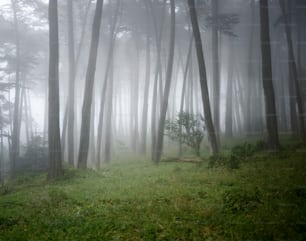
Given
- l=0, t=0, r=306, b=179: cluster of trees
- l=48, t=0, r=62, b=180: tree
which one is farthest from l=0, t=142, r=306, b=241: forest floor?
l=0, t=0, r=306, b=179: cluster of trees

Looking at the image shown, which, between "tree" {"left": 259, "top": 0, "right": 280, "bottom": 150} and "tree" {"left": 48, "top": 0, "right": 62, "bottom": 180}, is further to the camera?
"tree" {"left": 259, "top": 0, "right": 280, "bottom": 150}

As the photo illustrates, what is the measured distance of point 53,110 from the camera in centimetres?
1317

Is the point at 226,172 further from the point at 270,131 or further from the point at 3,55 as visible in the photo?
the point at 3,55

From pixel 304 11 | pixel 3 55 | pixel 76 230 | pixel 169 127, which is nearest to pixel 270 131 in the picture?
pixel 169 127

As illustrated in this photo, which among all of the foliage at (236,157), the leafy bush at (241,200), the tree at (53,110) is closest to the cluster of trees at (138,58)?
the tree at (53,110)

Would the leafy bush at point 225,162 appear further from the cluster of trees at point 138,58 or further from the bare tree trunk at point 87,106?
the bare tree trunk at point 87,106

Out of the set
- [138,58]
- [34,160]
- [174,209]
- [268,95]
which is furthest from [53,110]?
[138,58]

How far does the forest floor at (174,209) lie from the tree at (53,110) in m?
2.63

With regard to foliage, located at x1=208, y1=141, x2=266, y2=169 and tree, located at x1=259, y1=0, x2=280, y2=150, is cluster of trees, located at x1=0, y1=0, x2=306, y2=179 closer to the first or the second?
tree, located at x1=259, y1=0, x2=280, y2=150

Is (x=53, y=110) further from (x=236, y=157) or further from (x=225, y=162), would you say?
(x=236, y=157)

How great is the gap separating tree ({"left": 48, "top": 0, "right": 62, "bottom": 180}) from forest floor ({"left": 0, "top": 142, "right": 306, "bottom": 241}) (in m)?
2.63

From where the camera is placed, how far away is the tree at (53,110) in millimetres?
13000

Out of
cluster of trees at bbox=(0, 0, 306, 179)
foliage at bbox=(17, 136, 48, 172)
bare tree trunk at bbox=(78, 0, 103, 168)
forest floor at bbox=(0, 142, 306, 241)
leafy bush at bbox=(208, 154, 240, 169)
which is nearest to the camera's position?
forest floor at bbox=(0, 142, 306, 241)

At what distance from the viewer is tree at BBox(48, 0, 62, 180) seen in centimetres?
1300
